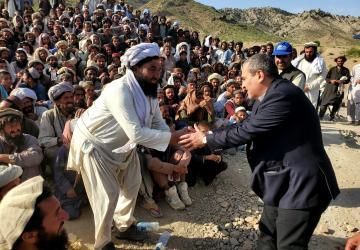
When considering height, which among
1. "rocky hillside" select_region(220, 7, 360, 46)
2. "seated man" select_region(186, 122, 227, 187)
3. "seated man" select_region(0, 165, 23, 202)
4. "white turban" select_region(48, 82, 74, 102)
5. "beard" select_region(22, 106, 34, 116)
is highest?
"rocky hillside" select_region(220, 7, 360, 46)

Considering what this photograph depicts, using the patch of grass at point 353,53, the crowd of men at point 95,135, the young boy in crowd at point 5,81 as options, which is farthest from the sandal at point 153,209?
the patch of grass at point 353,53

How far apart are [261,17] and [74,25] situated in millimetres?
48008

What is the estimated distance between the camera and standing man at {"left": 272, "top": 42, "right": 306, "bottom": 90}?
17.4 ft

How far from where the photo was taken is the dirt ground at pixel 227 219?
4.11 m

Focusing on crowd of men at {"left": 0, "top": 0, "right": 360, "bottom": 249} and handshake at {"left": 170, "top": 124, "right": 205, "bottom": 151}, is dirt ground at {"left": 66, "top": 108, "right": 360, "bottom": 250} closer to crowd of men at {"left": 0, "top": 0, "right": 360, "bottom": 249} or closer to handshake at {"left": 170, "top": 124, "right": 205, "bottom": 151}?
crowd of men at {"left": 0, "top": 0, "right": 360, "bottom": 249}

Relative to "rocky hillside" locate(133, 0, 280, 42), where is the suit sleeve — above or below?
below

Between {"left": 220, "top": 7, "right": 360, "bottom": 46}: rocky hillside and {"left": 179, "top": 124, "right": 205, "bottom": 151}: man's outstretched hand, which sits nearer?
{"left": 179, "top": 124, "right": 205, "bottom": 151}: man's outstretched hand

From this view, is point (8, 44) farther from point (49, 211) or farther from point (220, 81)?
point (49, 211)

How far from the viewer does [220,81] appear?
8859 mm

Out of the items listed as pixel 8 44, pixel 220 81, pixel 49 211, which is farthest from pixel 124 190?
pixel 8 44

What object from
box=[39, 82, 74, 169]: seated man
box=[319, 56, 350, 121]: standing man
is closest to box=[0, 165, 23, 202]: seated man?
box=[39, 82, 74, 169]: seated man

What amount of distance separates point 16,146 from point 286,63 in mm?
3983

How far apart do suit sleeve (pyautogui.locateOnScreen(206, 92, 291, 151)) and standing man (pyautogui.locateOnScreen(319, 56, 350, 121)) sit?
725 centimetres

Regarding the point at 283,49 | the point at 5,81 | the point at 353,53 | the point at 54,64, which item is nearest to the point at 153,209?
the point at 283,49
